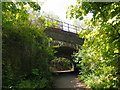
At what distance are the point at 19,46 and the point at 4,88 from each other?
A: 238 centimetres

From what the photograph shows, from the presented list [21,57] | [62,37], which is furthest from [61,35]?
[21,57]

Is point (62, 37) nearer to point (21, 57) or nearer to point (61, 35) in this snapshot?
point (61, 35)

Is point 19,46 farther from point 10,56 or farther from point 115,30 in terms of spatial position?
point 115,30

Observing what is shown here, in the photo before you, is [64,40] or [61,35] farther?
[64,40]

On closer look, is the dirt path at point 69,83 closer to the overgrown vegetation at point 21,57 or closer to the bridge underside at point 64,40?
the overgrown vegetation at point 21,57

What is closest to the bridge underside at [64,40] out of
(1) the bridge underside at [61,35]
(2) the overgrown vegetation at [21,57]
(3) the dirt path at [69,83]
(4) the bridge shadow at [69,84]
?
(1) the bridge underside at [61,35]

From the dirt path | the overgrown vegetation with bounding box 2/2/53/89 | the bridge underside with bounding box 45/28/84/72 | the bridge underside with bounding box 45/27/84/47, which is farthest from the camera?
the bridge underside with bounding box 45/28/84/72

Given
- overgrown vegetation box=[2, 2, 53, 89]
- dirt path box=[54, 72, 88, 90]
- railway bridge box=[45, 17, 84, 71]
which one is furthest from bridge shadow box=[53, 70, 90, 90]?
railway bridge box=[45, 17, 84, 71]

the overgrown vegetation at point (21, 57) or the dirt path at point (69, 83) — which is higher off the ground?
the overgrown vegetation at point (21, 57)

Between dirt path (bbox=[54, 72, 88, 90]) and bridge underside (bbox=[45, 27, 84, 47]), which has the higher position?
bridge underside (bbox=[45, 27, 84, 47])

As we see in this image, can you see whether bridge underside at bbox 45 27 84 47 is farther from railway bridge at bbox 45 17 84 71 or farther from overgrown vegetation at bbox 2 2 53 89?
overgrown vegetation at bbox 2 2 53 89

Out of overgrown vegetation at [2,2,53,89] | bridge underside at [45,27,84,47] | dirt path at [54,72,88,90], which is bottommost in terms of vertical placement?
dirt path at [54,72,88,90]

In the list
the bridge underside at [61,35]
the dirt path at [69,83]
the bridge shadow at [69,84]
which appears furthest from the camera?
the bridge underside at [61,35]

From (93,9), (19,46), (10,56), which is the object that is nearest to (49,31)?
(19,46)
